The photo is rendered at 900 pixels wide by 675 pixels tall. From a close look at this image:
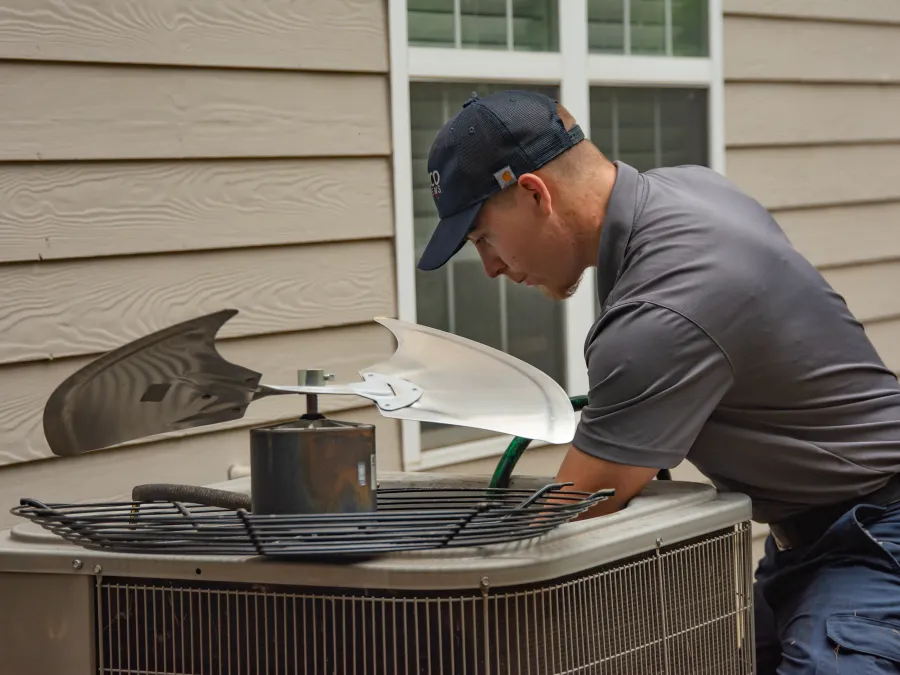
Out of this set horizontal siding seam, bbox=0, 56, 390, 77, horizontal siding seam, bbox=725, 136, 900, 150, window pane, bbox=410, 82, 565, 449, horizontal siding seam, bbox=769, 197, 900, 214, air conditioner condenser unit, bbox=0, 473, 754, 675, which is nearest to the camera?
air conditioner condenser unit, bbox=0, 473, 754, 675

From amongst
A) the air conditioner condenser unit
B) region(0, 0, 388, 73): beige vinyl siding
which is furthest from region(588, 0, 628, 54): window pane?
the air conditioner condenser unit

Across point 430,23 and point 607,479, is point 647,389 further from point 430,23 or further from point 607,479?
point 430,23

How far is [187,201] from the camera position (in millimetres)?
2408

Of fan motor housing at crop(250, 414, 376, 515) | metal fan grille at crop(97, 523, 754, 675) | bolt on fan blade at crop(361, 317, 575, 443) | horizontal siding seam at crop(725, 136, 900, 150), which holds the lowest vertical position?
metal fan grille at crop(97, 523, 754, 675)

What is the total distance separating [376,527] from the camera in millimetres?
1357

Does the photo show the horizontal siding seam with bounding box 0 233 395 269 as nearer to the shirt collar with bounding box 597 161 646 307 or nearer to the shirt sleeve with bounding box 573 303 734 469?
the shirt collar with bounding box 597 161 646 307

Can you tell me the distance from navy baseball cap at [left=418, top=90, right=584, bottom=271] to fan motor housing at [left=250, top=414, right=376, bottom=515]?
0.55m

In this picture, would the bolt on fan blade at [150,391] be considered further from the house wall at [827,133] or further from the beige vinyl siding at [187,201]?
the house wall at [827,133]

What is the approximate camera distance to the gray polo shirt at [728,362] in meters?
1.65

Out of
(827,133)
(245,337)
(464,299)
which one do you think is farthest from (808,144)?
(245,337)

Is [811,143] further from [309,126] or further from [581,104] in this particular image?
[309,126]

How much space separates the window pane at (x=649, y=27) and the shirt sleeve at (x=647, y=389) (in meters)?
1.81

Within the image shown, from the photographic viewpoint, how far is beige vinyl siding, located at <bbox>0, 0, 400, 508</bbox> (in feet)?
7.13

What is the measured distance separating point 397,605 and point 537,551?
0.58 feet
